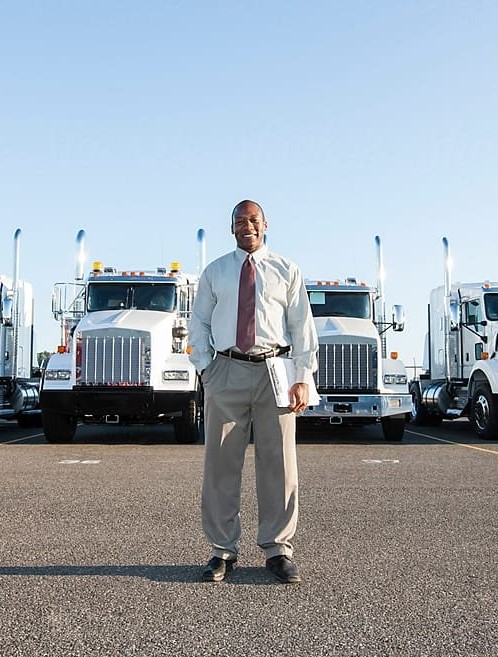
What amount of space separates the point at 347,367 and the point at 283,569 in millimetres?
10695

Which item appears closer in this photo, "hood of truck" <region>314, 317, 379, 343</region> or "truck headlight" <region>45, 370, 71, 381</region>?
"truck headlight" <region>45, 370, 71, 381</region>

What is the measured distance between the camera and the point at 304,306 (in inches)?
204

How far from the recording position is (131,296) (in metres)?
16.3

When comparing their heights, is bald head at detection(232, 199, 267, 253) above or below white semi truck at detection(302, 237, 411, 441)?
above

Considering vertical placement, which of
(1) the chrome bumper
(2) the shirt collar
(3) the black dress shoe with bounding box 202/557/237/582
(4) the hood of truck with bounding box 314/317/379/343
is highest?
(4) the hood of truck with bounding box 314/317/379/343

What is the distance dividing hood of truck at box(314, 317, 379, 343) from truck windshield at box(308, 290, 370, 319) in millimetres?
484

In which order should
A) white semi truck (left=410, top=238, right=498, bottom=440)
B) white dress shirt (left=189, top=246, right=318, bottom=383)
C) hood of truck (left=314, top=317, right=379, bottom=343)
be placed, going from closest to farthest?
white dress shirt (left=189, top=246, right=318, bottom=383) < hood of truck (left=314, top=317, right=379, bottom=343) < white semi truck (left=410, top=238, right=498, bottom=440)

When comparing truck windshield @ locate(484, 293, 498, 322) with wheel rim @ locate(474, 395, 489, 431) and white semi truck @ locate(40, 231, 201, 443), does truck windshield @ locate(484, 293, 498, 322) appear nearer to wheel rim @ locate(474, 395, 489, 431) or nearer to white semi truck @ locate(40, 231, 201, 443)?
wheel rim @ locate(474, 395, 489, 431)

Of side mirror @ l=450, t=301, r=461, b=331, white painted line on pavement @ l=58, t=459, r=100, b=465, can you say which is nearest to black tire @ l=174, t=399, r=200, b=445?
white painted line on pavement @ l=58, t=459, r=100, b=465

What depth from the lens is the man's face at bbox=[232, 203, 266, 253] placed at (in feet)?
16.8

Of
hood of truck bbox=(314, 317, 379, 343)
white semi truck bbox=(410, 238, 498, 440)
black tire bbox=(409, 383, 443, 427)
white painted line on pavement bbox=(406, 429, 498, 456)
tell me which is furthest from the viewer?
black tire bbox=(409, 383, 443, 427)

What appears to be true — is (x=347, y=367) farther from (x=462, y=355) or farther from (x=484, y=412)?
(x=462, y=355)

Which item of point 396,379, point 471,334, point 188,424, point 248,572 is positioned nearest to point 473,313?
point 471,334

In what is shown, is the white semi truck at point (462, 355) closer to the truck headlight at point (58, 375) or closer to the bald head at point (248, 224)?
the truck headlight at point (58, 375)
